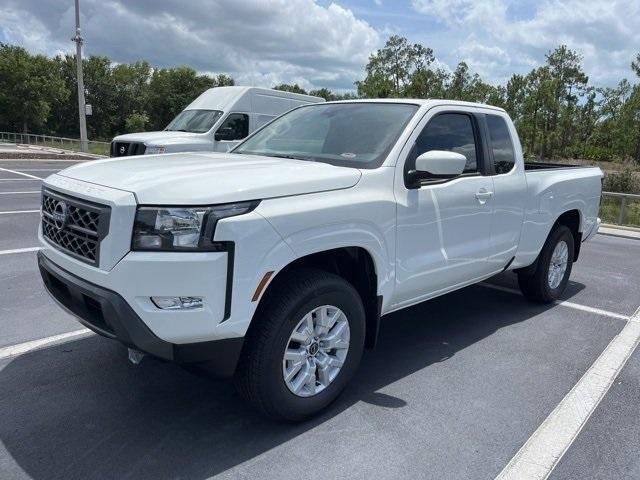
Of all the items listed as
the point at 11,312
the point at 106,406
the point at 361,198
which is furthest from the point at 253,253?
the point at 11,312

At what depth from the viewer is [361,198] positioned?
333cm

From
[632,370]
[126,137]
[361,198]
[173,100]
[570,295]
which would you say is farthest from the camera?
[173,100]

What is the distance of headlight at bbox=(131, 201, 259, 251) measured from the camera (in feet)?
8.67

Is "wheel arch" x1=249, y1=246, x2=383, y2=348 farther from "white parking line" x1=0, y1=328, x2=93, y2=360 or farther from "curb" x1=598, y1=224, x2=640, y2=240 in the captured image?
"curb" x1=598, y1=224, x2=640, y2=240

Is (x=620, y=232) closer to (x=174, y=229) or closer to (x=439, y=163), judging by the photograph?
(x=439, y=163)

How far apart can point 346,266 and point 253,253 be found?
3.11ft

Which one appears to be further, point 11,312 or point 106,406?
point 11,312

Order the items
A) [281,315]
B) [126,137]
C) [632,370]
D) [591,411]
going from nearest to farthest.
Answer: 1. [281,315]
2. [591,411]
3. [632,370]
4. [126,137]

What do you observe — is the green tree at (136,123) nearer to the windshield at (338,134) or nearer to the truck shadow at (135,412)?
the windshield at (338,134)

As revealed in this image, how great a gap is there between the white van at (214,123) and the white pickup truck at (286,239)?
26.5 ft

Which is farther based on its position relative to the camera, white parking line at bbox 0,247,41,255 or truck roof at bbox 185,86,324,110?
truck roof at bbox 185,86,324,110

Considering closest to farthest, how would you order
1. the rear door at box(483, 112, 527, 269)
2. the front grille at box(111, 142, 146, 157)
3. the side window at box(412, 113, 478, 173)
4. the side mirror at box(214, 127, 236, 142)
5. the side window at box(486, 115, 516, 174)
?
the side window at box(412, 113, 478, 173) → the rear door at box(483, 112, 527, 269) → the side window at box(486, 115, 516, 174) → the front grille at box(111, 142, 146, 157) → the side mirror at box(214, 127, 236, 142)

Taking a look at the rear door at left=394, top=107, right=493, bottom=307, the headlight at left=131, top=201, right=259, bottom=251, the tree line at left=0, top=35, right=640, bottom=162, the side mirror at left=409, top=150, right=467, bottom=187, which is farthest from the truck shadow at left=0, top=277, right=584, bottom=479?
the tree line at left=0, top=35, right=640, bottom=162

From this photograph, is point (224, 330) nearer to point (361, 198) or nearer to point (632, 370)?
point (361, 198)
